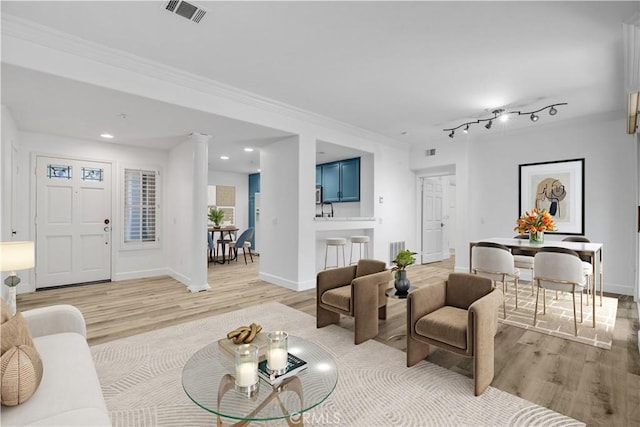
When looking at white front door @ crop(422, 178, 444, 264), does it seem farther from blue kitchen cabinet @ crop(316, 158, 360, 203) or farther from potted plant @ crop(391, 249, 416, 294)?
potted plant @ crop(391, 249, 416, 294)

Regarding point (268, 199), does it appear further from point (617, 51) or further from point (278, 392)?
point (617, 51)

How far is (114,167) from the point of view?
18.0 ft

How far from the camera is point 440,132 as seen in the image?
5.96 metres

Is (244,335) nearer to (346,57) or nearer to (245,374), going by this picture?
(245,374)

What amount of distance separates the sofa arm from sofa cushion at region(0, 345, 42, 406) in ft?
2.72

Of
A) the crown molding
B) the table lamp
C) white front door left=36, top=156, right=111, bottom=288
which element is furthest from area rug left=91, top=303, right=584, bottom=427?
white front door left=36, top=156, right=111, bottom=288

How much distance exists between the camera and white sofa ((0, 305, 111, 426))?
1.22 metres

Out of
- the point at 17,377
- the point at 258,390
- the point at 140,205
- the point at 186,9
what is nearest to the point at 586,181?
the point at 258,390

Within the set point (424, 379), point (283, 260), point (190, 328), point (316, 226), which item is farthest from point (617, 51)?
point (190, 328)

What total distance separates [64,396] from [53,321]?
3.35 ft

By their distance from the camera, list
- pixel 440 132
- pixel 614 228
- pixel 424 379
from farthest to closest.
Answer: pixel 440 132
pixel 614 228
pixel 424 379

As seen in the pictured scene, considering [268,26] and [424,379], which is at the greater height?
[268,26]

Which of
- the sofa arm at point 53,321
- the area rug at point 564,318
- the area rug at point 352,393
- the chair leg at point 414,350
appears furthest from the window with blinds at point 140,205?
the area rug at point 564,318

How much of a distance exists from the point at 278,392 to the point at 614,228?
575 cm
